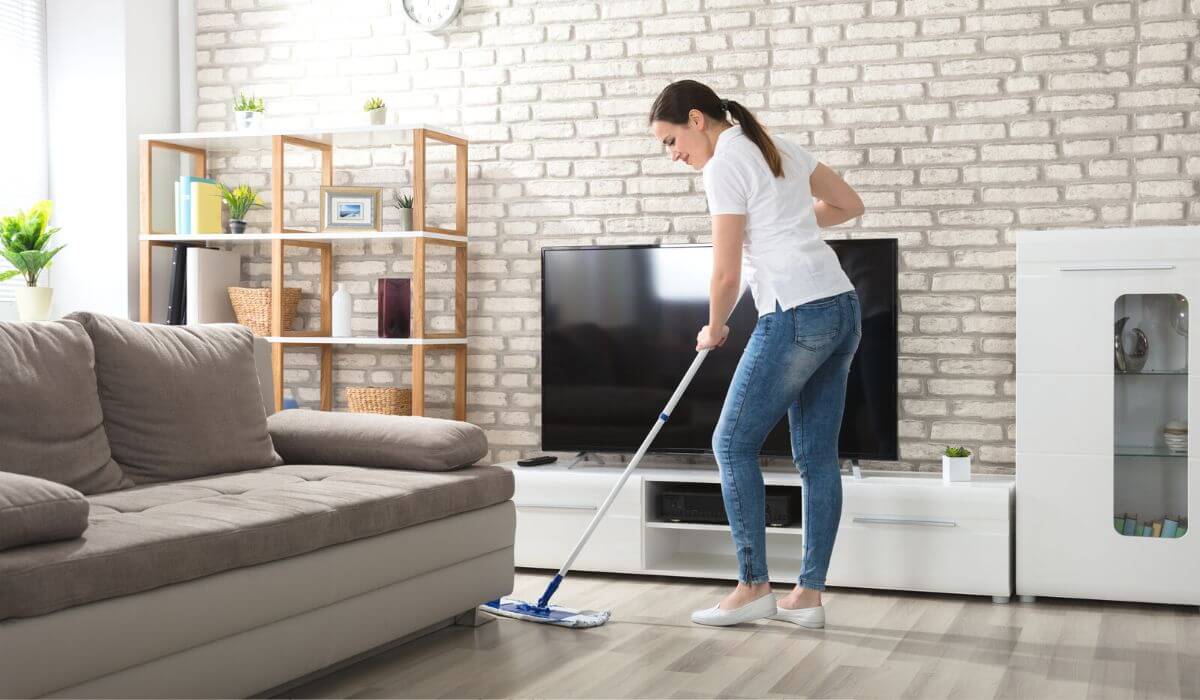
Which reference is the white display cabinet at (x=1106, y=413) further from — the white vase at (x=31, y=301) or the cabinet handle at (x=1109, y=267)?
the white vase at (x=31, y=301)

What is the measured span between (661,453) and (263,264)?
184 cm

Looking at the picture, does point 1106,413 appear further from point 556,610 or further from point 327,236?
point 327,236

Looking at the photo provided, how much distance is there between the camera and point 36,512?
1.95m

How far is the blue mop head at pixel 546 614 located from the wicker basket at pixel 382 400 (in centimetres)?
131

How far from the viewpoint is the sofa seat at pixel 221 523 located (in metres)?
1.92

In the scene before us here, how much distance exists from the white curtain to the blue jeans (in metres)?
2.99

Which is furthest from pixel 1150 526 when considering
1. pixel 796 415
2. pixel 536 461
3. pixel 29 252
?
pixel 29 252

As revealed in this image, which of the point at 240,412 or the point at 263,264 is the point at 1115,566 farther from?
the point at 263,264

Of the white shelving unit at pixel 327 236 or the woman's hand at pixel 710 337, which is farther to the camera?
the white shelving unit at pixel 327 236

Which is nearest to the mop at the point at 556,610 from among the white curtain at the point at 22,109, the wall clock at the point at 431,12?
the wall clock at the point at 431,12

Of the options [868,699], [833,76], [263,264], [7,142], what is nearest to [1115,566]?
[868,699]

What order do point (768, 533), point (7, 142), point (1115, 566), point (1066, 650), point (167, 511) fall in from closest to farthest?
point (167, 511), point (1066, 650), point (1115, 566), point (768, 533), point (7, 142)

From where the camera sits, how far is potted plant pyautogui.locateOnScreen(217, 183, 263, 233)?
15.0 feet

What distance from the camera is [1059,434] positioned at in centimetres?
352
